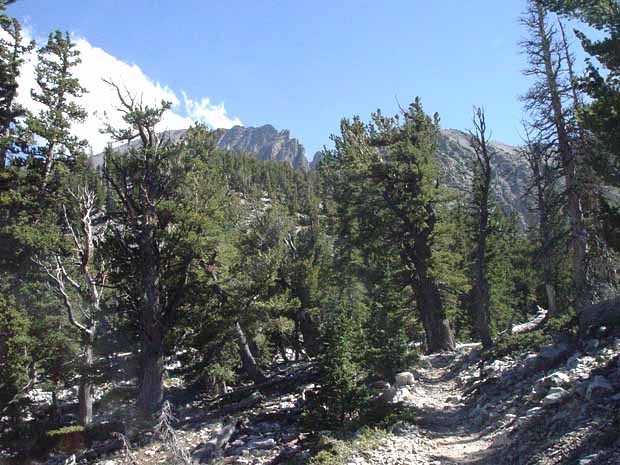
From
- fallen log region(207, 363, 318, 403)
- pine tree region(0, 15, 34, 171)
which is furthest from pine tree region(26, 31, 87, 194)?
fallen log region(207, 363, 318, 403)

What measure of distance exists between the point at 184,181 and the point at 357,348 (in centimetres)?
914

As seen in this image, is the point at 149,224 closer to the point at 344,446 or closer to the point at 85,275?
the point at 85,275

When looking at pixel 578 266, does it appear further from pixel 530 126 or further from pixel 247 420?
pixel 247 420

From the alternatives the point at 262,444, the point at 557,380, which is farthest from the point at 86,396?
the point at 557,380

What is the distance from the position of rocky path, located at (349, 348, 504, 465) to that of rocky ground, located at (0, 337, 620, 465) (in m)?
0.03

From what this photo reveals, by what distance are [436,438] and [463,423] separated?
3.78 ft

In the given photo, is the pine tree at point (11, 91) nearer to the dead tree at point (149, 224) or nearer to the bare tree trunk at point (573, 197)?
the dead tree at point (149, 224)

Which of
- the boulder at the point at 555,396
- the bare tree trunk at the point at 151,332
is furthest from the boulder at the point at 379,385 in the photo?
the bare tree trunk at the point at 151,332

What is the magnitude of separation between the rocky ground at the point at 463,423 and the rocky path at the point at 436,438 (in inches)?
1.0

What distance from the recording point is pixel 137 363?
62.8 feet

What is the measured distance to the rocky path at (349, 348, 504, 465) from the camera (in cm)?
873

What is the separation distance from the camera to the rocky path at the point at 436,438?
873 centimetres

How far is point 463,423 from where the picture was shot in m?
10.9

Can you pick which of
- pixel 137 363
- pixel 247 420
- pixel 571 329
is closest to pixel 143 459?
pixel 247 420
